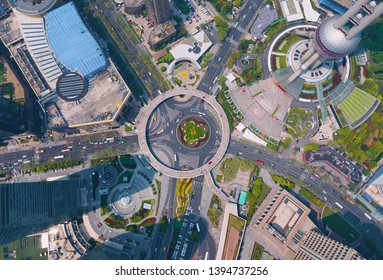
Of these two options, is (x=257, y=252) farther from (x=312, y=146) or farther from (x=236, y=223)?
(x=312, y=146)

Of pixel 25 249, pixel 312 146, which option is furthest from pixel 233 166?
pixel 25 249

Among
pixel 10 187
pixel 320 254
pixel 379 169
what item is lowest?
pixel 10 187

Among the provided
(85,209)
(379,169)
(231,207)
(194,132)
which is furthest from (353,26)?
(85,209)

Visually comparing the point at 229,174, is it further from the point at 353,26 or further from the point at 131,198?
the point at 353,26

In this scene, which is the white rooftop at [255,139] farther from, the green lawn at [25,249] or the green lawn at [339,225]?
the green lawn at [25,249]

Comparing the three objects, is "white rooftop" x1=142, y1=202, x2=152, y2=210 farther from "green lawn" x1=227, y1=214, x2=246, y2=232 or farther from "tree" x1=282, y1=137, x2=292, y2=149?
"tree" x1=282, y1=137, x2=292, y2=149

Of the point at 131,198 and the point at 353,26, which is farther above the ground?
the point at 353,26

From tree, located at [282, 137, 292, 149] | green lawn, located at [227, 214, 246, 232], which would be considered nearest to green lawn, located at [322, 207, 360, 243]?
tree, located at [282, 137, 292, 149]

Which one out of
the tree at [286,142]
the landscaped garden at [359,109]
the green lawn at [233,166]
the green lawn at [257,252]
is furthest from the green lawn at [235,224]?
the landscaped garden at [359,109]
